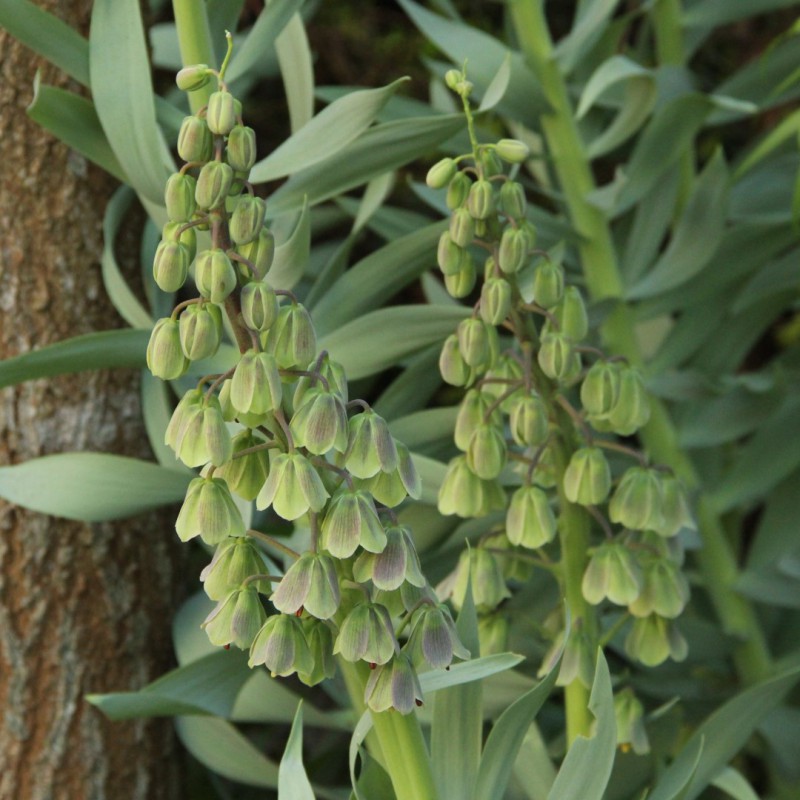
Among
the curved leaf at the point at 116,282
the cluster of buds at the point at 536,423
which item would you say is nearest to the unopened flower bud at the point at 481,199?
the cluster of buds at the point at 536,423

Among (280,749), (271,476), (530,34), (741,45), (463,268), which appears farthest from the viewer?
(741,45)

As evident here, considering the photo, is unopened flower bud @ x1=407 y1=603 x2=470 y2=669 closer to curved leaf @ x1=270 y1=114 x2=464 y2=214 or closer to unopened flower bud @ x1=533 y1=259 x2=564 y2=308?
unopened flower bud @ x1=533 y1=259 x2=564 y2=308

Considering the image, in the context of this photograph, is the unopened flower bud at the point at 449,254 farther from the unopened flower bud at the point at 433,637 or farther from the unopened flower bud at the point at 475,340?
the unopened flower bud at the point at 433,637

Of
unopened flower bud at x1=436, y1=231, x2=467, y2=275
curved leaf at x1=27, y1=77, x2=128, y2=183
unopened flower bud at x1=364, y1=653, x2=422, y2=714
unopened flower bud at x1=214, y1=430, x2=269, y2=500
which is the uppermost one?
curved leaf at x1=27, y1=77, x2=128, y2=183

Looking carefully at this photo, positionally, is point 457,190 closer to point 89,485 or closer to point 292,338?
point 292,338

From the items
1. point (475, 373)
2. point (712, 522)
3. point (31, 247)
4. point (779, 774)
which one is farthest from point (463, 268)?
point (779, 774)

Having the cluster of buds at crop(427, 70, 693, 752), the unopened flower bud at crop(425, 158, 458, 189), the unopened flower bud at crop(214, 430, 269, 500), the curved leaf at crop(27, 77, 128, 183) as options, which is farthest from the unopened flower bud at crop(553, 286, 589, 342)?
the curved leaf at crop(27, 77, 128, 183)

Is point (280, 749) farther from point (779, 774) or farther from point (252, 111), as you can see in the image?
point (252, 111)
